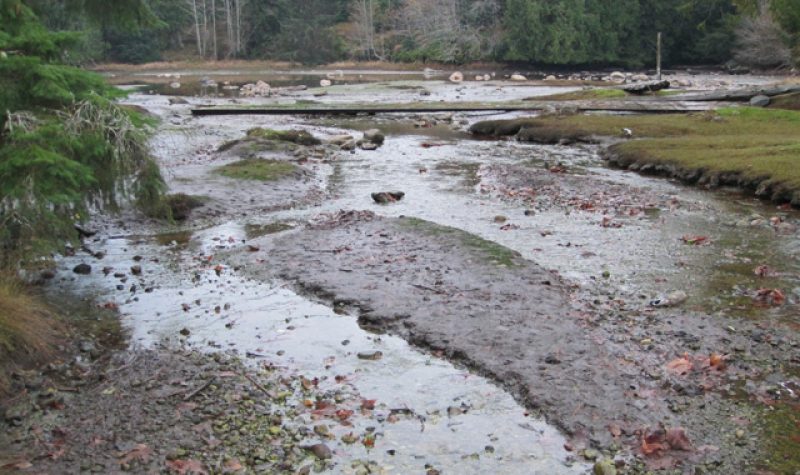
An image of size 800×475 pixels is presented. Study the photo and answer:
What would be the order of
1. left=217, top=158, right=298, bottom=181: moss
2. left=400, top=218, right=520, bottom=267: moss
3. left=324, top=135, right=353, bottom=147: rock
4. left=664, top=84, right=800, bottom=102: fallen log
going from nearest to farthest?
left=400, top=218, right=520, bottom=267: moss
left=217, top=158, right=298, bottom=181: moss
left=324, top=135, right=353, bottom=147: rock
left=664, top=84, right=800, bottom=102: fallen log

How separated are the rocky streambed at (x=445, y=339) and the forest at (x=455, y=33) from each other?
57831mm

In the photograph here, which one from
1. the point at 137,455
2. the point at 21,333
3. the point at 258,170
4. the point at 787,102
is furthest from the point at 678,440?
the point at 787,102

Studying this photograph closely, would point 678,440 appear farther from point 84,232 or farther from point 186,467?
Answer: point 84,232

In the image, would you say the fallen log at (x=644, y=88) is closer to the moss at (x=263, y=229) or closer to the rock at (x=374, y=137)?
the rock at (x=374, y=137)

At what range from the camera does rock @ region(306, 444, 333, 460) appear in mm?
5978

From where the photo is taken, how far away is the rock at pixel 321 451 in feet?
19.6

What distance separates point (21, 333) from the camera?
25.0ft

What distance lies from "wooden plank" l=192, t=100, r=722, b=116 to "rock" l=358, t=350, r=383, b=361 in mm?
27574

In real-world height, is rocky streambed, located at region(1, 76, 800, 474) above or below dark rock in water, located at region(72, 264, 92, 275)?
below

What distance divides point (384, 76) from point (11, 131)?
72.8m

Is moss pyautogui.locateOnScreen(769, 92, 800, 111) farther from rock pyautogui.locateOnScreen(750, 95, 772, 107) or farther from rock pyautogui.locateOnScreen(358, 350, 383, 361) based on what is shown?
rock pyautogui.locateOnScreen(358, 350, 383, 361)

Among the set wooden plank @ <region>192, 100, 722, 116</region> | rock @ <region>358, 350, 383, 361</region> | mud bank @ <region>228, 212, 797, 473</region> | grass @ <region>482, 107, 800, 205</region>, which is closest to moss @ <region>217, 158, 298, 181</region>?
mud bank @ <region>228, 212, 797, 473</region>

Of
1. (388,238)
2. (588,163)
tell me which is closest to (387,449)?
(388,238)

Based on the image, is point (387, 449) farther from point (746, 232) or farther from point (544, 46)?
point (544, 46)
